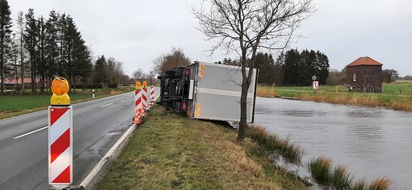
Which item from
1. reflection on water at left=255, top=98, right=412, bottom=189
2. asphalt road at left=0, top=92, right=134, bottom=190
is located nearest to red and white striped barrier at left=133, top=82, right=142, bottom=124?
asphalt road at left=0, top=92, right=134, bottom=190

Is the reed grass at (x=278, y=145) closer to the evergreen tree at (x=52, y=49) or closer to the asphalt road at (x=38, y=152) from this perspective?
the asphalt road at (x=38, y=152)

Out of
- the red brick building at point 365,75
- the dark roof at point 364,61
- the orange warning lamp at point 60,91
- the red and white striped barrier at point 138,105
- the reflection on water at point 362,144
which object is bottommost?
the reflection on water at point 362,144

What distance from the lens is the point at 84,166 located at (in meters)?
6.93

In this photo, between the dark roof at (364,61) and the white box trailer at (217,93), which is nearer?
the white box trailer at (217,93)

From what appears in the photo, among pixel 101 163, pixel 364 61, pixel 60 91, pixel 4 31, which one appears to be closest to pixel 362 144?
pixel 101 163

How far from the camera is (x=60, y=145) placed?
4719mm

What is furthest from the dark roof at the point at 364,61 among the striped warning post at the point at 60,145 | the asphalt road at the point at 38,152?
the striped warning post at the point at 60,145

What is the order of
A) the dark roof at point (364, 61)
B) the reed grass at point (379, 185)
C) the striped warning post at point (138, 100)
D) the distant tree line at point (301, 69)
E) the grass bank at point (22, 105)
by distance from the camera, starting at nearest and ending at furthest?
1. the reed grass at point (379, 185)
2. the striped warning post at point (138, 100)
3. the grass bank at point (22, 105)
4. the dark roof at point (364, 61)
5. the distant tree line at point (301, 69)

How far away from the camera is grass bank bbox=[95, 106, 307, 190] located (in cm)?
543

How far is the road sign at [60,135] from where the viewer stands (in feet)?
15.1

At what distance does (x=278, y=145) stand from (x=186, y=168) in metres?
5.75

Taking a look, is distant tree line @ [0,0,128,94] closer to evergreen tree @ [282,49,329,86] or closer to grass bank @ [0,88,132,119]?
grass bank @ [0,88,132,119]

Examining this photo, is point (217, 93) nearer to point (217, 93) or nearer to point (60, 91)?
point (217, 93)

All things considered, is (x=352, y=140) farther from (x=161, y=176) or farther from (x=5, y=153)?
(x=5, y=153)
